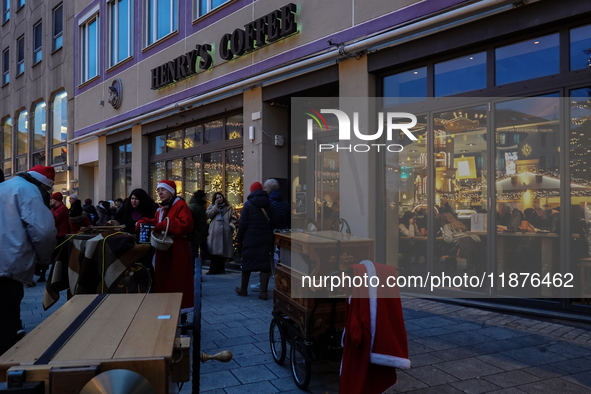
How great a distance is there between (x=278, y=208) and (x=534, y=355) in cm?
448

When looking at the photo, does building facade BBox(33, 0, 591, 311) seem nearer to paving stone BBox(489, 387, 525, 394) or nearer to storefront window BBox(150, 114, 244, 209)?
storefront window BBox(150, 114, 244, 209)

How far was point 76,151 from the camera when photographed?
1855 centimetres

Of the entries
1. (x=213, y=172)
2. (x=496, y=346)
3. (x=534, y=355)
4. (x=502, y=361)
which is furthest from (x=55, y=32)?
(x=534, y=355)

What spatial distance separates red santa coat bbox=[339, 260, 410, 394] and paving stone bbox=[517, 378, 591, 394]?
145cm

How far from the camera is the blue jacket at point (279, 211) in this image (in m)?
7.89

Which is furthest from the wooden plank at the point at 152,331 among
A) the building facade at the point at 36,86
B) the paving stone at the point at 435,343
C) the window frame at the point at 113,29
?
the building facade at the point at 36,86

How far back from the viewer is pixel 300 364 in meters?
3.95

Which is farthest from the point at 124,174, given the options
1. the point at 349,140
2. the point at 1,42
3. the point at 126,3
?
the point at 1,42

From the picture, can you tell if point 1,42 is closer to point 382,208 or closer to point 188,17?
point 188,17

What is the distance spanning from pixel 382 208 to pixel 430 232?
0.95 metres

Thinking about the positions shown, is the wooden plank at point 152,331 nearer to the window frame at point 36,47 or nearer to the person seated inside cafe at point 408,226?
the person seated inside cafe at point 408,226

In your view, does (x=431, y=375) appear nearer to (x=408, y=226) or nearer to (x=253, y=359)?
(x=253, y=359)

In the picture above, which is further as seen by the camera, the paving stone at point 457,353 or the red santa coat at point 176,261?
the red santa coat at point 176,261

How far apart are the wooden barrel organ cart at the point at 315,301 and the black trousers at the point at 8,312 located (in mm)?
2310
